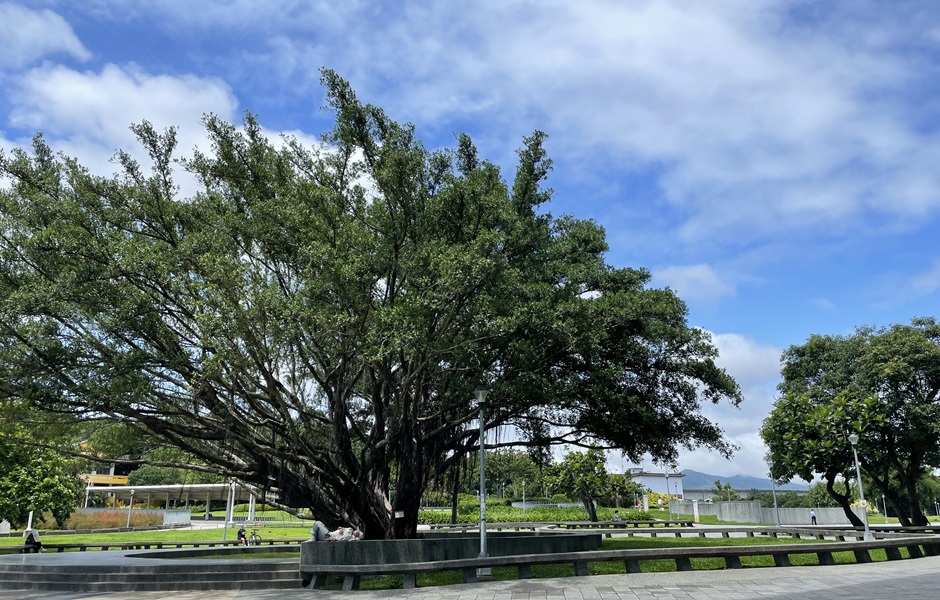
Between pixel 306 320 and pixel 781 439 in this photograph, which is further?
pixel 781 439

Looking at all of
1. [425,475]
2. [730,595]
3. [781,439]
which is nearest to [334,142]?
[425,475]

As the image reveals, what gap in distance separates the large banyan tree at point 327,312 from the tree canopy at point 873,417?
12017mm

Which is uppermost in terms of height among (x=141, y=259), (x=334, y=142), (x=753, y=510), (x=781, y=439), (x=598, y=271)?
(x=334, y=142)

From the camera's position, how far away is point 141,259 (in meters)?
12.8

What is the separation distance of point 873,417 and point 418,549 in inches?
935

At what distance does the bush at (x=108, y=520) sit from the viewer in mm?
47375

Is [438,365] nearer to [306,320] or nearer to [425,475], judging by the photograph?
[425,475]

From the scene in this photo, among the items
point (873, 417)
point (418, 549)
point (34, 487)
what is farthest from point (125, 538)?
point (873, 417)

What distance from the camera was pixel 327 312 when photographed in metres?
12.6

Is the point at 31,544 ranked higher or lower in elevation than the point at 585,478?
lower

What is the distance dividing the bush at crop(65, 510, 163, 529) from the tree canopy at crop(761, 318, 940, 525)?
46453mm

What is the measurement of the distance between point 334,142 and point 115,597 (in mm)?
10881

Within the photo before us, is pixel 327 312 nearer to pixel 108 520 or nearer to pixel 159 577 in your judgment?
pixel 159 577

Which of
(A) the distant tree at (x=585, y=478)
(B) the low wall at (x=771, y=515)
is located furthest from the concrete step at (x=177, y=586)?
(B) the low wall at (x=771, y=515)
